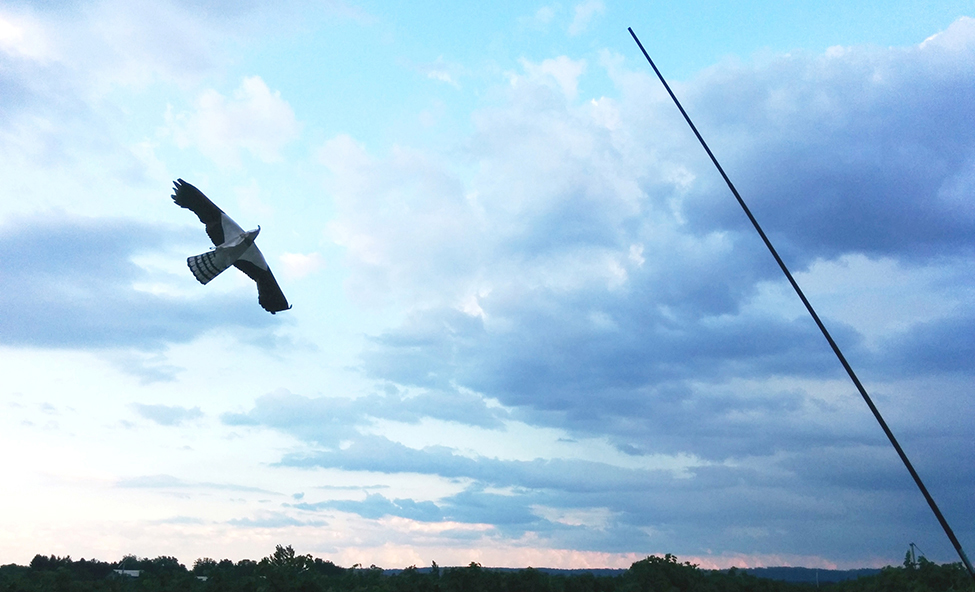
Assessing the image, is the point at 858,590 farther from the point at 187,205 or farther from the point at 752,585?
the point at 187,205

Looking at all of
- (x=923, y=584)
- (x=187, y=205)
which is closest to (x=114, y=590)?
(x=187, y=205)

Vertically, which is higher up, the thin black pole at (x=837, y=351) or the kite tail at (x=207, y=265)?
the kite tail at (x=207, y=265)

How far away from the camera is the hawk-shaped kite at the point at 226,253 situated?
18.4 m

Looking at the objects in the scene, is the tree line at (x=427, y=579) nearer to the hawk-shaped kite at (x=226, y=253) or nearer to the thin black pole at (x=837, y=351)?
the hawk-shaped kite at (x=226, y=253)

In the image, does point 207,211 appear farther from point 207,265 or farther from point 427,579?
→ point 427,579

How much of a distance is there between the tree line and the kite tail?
12.9 metres

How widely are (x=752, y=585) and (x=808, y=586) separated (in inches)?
168

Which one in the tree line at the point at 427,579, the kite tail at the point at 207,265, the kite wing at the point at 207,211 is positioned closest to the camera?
the kite tail at the point at 207,265

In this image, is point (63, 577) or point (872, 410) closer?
point (872, 410)

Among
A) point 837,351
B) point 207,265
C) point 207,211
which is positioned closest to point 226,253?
point 207,265

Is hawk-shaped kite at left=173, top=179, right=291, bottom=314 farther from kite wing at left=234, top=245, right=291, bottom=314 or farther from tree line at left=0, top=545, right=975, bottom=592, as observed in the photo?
tree line at left=0, top=545, right=975, bottom=592

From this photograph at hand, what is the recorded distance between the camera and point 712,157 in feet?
34.1

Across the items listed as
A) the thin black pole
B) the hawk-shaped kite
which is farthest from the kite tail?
the thin black pole

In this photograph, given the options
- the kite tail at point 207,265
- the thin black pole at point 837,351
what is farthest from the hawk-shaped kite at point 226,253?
the thin black pole at point 837,351
